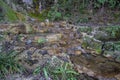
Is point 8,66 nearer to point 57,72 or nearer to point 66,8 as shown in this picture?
point 57,72

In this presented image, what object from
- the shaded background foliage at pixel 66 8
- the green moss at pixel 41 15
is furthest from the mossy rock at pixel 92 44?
the green moss at pixel 41 15

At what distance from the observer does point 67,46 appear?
5.38 meters

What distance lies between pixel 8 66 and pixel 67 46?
5.63 ft

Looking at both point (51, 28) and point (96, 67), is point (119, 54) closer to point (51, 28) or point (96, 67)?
point (96, 67)

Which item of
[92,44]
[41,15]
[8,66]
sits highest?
[41,15]

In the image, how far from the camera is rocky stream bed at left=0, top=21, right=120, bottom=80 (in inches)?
175

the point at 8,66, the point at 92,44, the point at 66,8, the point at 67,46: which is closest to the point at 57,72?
the point at 8,66

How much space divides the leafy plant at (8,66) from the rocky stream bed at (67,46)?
0.11 metres

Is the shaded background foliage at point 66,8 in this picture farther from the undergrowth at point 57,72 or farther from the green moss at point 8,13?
the undergrowth at point 57,72

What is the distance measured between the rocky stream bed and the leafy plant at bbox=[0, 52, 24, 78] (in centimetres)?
11

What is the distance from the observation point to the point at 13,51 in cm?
454

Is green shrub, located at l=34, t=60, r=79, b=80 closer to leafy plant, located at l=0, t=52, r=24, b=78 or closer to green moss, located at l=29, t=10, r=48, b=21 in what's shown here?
leafy plant, located at l=0, t=52, r=24, b=78

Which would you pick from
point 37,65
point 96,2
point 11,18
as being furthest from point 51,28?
point 96,2

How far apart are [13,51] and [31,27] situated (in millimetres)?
1852
